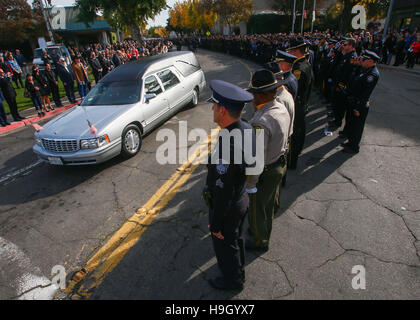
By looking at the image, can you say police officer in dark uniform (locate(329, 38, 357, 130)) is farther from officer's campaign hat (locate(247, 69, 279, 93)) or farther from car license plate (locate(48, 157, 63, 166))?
car license plate (locate(48, 157, 63, 166))

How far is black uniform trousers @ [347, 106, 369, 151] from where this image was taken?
4.84 meters

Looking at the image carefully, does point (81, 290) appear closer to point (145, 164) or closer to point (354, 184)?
point (145, 164)

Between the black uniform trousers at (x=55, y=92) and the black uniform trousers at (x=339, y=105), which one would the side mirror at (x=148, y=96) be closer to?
the black uniform trousers at (x=339, y=105)

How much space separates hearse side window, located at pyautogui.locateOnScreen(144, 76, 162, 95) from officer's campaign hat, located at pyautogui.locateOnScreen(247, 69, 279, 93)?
408 cm

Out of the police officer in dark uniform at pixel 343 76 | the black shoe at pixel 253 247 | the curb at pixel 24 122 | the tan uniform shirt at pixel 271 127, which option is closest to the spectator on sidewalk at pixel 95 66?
the curb at pixel 24 122

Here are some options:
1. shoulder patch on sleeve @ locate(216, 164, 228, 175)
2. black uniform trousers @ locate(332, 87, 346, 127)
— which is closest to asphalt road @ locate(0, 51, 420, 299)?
black uniform trousers @ locate(332, 87, 346, 127)

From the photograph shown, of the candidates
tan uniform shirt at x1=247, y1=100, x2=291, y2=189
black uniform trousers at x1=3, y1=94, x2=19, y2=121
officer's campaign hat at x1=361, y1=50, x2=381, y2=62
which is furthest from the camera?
black uniform trousers at x1=3, y1=94, x2=19, y2=121

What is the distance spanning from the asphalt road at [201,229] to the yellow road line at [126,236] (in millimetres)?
72

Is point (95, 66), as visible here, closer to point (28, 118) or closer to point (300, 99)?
point (28, 118)

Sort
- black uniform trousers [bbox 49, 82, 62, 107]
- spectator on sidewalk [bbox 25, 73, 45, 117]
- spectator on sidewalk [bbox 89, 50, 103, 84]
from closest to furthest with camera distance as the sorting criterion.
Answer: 1. spectator on sidewalk [bbox 25, 73, 45, 117]
2. black uniform trousers [bbox 49, 82, 62, 107]
3. spectator on sidewalk [bbox 89, 50, 103, 84]

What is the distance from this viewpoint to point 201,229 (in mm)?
3256

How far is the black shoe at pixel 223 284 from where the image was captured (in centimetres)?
243

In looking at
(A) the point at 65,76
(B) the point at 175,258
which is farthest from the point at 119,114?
(A) the point at 65,76

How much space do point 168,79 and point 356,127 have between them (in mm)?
4896
